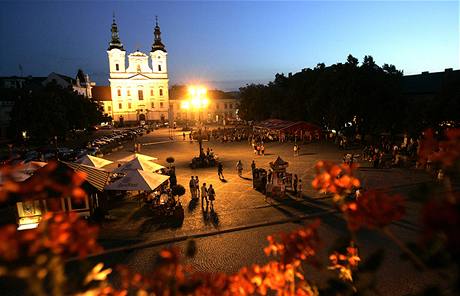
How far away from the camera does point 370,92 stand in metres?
32.8

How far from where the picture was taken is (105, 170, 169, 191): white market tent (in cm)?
1545

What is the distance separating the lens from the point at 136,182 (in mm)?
15711

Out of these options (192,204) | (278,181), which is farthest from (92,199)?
(278,181)

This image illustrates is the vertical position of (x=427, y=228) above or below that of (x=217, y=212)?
above

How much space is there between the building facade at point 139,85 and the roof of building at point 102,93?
2537 mm

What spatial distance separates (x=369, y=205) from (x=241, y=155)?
91.4ft

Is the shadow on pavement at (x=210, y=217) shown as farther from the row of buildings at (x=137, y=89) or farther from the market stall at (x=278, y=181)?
the row of buildings at (x=137, y=89)

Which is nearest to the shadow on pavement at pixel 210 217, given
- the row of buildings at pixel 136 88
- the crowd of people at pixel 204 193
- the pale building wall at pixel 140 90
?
the crowd of people at pixel 204 193

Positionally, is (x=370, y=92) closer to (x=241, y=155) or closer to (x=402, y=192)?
(x=241, y=155)

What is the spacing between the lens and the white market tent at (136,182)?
15453 millimetres

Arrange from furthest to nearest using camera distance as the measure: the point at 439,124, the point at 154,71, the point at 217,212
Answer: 1. the point at 154,71
2. the point at 439,124
3. the point at 217,212

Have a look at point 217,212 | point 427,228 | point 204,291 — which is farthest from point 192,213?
point 427,228

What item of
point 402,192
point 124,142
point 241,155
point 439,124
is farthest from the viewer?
point 124,142

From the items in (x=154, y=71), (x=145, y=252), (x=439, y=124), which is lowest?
(x=145, y=252)
